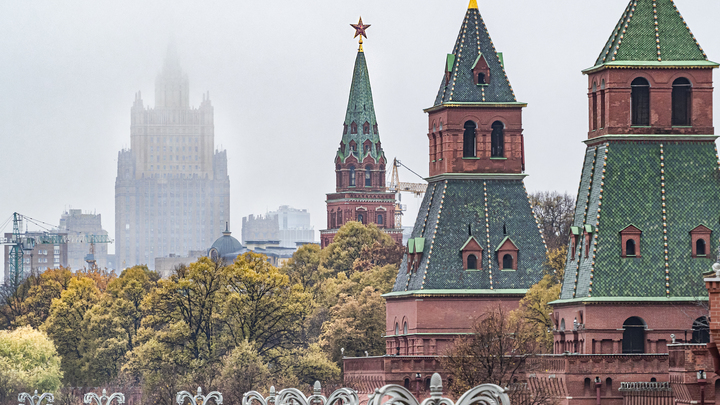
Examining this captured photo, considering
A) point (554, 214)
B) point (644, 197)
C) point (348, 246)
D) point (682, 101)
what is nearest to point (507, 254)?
point (644, 197)

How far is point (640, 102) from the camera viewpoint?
95.0 metres

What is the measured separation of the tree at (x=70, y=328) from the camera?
525 feet

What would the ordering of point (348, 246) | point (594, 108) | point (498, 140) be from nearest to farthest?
point (594, 108) < point (498, 140) < point (348, 246)

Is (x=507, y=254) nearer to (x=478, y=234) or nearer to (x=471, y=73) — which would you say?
(x=478, y=234)

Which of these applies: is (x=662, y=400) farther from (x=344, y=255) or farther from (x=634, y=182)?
(x=344, y=255)

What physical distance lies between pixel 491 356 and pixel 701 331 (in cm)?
977

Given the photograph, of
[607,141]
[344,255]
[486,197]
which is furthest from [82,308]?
[607,141]

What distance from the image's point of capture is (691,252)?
9106cm

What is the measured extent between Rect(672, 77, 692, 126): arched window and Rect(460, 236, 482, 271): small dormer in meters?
16.1

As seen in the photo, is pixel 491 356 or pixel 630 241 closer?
pixel 630 241

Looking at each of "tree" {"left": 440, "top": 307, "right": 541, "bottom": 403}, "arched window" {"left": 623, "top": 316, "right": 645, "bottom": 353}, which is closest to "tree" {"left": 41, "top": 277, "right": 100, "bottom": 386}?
"tree" {"left": 440, "top": 307, "right": 541, "bottom": 403}

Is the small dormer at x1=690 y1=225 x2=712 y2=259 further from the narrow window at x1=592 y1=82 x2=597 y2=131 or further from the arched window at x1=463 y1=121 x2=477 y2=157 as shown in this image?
the arched window at x1=463 y1=121 x2=477 y2=157

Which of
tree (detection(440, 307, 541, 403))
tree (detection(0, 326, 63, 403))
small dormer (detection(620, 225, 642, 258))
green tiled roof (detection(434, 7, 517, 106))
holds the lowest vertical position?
tree (detection(0, 326, 63, 403))

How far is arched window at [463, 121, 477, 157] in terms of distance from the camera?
4364 inches
